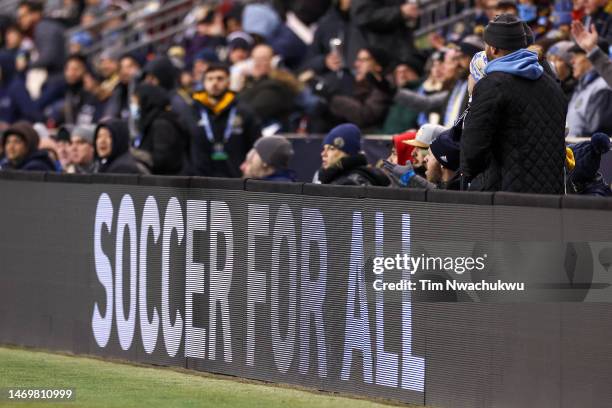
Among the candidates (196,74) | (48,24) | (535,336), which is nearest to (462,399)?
(535,336)

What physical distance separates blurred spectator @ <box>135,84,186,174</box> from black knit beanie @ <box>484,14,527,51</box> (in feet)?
21.1

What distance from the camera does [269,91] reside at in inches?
700

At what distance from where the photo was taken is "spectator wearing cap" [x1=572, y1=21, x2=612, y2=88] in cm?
1239

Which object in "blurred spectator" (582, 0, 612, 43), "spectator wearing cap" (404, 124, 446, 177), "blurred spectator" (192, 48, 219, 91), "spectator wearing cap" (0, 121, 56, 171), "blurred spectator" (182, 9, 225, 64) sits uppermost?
"blurred spectator" (582, 0, 612, 43)

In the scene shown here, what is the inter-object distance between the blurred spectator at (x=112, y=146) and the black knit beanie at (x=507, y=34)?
17.8 feet

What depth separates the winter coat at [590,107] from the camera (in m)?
12.9

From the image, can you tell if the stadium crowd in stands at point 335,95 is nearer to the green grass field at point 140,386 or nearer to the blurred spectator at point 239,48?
the blurred spectator at point 239,48

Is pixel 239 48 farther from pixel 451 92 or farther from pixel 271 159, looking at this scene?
pixel 271 159

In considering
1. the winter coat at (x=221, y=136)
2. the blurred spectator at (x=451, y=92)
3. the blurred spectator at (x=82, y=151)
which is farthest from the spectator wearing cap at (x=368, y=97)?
the blurred spectator at (x=82, y=151)

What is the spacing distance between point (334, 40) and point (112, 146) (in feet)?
16.6

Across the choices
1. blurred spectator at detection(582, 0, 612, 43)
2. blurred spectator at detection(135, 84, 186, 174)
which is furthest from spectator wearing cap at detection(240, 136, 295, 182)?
blurred spectator at detection(582, 0, 612, 43)

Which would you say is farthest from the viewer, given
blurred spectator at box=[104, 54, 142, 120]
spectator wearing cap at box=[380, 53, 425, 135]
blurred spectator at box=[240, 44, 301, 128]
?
blurred spectator at box=[104, 54, 142, 120]

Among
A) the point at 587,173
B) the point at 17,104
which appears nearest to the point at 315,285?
the point at 587,173

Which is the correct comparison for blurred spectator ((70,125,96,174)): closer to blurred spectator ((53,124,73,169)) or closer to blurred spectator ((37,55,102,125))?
blurred spectator ((53,124,73,169))
